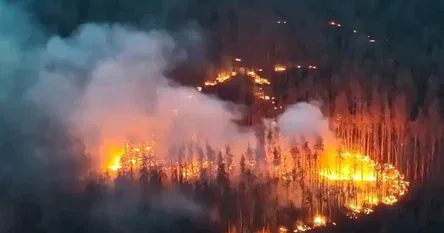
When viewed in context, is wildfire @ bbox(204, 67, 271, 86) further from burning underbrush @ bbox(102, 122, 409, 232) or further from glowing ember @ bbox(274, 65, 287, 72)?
burning underbrush @ bbox(102, 122, 409, 232)

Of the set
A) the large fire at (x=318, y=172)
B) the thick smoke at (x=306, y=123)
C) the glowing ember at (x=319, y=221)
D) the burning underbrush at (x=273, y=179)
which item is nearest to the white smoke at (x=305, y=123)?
the thick smoke at (x=306, y=123)

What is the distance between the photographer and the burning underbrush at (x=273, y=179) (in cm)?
821

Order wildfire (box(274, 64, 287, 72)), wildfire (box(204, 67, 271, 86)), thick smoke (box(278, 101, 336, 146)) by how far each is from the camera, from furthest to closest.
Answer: wildfire (box(274, 64, 287, 72)), wildfire (box(204, 67, 271, 86)), thick smoke (box(278, 101, 336, 146))

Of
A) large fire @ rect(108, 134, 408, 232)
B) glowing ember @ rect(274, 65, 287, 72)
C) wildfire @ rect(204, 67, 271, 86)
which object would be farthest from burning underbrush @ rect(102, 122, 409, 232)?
glowing ember @ rect(274, 65, 287, 72)

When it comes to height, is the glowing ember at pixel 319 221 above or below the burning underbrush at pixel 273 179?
below

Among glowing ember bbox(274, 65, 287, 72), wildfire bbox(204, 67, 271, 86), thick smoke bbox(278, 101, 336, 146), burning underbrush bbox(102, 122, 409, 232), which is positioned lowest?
burning underbrush bbox(102, 122, 409, 232)

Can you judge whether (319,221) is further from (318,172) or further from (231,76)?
(231,76)

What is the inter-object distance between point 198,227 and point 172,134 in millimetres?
2957

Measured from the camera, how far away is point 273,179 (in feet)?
29.7

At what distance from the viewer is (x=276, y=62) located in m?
12.9

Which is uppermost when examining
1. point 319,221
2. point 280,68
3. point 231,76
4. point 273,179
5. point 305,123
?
point 280,68

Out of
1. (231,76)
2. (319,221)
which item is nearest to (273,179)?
(319,221)

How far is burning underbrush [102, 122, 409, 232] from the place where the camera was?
8.21 m

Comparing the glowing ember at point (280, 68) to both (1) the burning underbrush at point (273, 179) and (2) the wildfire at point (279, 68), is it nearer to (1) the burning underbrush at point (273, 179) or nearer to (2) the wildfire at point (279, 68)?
(2) the wildfire at point (279, 68)
